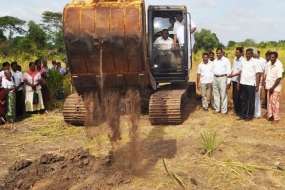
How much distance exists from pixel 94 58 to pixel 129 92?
0.76m

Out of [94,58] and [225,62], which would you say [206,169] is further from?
[225,62]

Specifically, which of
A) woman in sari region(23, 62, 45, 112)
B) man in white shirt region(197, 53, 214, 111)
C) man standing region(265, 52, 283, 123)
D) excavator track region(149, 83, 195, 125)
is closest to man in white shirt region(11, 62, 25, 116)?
woman in sari region(23, 62, 45, 112)

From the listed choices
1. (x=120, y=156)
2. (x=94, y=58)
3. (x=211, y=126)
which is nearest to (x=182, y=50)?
(x=211, y=126)

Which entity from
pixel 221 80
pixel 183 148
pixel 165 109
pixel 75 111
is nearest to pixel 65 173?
pixel 183 148

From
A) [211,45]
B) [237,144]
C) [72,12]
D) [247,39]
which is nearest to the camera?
[72,12]

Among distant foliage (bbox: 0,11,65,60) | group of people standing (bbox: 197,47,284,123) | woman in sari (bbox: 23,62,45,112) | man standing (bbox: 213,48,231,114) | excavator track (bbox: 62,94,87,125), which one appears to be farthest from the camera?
distant foliage (bbox: 0,11,65,60)

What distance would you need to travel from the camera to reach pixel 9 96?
29.7 ft

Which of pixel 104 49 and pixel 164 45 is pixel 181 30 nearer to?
pixel 164 45

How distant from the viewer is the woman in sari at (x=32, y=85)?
9664 millimetres

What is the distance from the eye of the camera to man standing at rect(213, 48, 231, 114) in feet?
30.4

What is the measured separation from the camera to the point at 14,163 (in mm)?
5973

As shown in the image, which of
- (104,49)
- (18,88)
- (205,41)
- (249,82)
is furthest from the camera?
(205,41)

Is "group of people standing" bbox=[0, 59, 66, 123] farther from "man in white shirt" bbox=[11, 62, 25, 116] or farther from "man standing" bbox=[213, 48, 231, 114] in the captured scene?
"man standing" bbox=[213, 48, 231, 114]

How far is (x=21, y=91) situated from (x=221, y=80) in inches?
217
